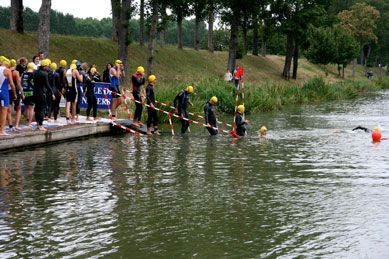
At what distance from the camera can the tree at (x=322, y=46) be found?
209 feet

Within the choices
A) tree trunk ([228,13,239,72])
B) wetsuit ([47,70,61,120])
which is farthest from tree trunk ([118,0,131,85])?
tree trunk ([228,13,239,72])

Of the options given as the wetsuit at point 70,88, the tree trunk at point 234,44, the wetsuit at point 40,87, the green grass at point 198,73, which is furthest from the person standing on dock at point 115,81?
the tree trunk at point 234,44

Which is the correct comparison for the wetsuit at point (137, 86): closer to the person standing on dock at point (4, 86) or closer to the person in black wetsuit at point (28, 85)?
the person in black wetsuit at point (28, 85)

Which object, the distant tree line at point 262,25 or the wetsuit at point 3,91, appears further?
the distant tree line at point 262,25

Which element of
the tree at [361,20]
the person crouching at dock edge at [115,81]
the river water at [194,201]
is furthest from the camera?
the tree at [361,20]

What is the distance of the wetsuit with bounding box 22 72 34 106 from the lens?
15.2 metres

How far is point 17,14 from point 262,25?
30.9 metres

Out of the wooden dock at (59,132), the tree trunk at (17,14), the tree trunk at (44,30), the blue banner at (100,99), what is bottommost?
the wooden dock at (59,132)

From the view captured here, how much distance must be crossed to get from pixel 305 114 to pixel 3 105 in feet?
59.1

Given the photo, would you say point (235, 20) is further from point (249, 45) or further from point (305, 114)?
point (249, 45)

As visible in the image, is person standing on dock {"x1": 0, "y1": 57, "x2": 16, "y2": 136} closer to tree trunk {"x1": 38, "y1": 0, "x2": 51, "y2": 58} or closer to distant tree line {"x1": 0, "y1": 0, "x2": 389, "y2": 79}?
tree trunk {"x1": 38, "y1": 0, "x2": 51, "y2": 58}

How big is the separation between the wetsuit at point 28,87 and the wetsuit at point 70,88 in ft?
4.09

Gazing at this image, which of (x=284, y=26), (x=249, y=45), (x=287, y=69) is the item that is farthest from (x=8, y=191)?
(x=249, y=45)

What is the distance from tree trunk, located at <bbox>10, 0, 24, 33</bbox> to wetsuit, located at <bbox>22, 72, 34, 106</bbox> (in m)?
19.0
